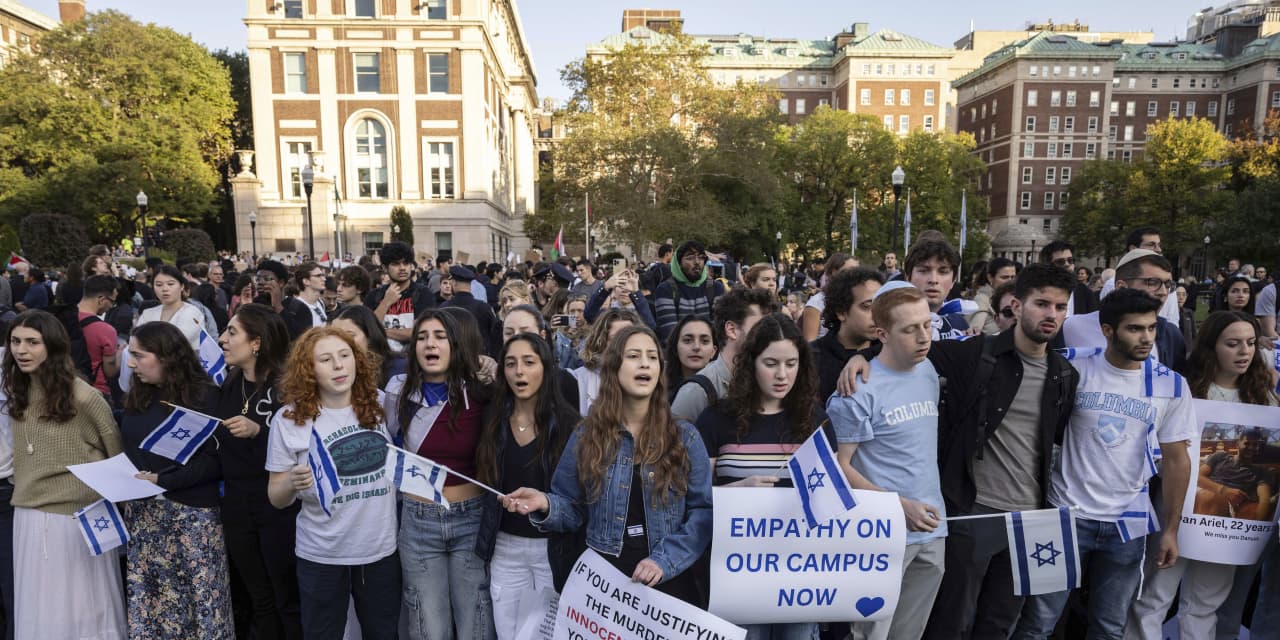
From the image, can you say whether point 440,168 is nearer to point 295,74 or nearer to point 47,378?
point 295,74

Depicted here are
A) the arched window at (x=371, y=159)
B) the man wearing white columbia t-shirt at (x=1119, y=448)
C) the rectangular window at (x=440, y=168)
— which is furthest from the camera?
Answer: the rectangular window at (x=440, y=168)

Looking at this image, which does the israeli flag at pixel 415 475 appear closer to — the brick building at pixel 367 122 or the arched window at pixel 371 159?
the brick building at pixel 367 122

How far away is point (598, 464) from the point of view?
318 cm

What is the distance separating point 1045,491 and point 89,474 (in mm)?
5160

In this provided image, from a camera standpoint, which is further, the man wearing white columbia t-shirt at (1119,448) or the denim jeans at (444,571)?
the man wearing white columbia t-shirt at (1119,448)

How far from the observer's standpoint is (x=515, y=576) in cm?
354

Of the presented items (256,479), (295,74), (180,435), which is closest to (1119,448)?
(256,479)

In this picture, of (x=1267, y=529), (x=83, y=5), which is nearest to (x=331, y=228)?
(x=83, y=5)

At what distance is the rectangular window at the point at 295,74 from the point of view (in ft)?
136

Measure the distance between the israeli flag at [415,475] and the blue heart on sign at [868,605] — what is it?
83.0 inches

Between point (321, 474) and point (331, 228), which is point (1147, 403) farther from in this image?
point (331, 228)

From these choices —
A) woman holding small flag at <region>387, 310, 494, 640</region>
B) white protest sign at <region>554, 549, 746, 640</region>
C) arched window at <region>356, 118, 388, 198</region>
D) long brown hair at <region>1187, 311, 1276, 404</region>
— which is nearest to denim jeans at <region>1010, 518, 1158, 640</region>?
long brown hair at <region>1187, 311, 1276, 404</region>

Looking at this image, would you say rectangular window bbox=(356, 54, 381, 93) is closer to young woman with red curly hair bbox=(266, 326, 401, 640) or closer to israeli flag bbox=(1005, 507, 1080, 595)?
young woman with red curly hair bbox=(266, 326, 401, 640)

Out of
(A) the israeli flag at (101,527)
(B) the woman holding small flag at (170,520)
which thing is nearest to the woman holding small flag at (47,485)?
(A) the israeli flag at (101,527)
